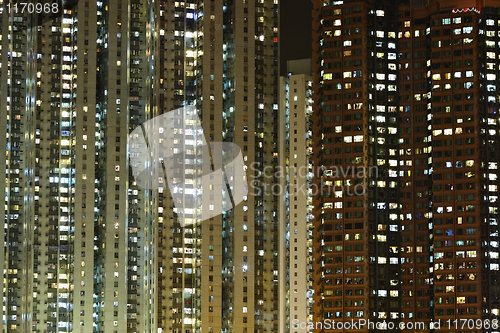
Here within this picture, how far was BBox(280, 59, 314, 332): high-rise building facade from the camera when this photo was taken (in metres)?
51.2


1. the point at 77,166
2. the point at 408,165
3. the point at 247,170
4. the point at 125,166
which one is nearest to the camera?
the point at 408,165

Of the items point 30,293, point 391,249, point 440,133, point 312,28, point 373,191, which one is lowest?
point 30,293

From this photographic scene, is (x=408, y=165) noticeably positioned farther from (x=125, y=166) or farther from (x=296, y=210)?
(x=125, y=166)

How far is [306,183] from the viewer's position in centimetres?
5244

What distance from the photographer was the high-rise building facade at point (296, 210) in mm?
51219

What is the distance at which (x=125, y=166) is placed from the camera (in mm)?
45062

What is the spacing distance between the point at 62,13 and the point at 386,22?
18.5 meters

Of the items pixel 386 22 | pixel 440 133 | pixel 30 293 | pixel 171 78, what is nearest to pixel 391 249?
pixel 440 133

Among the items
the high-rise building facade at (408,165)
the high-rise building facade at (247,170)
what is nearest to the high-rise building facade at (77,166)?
the high-rise building facade at (247,170)

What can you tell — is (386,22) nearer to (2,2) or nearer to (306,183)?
(306,183)

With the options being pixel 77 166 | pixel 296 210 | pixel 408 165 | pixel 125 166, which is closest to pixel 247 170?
pixel 125 166

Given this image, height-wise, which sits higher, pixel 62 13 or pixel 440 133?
pixel 62 13

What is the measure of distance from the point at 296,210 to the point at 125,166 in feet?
41.5

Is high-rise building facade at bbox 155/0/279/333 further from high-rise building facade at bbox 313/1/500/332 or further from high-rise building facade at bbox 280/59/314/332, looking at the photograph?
high-rise building facade at bbox 280/59/314/332
